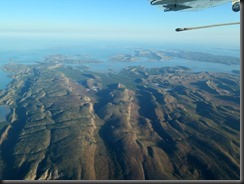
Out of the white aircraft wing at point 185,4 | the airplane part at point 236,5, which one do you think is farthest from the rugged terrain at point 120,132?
the airplane part at point 236,5

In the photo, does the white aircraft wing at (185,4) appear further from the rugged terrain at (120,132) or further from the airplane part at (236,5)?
the rugged terrain at (120,132)

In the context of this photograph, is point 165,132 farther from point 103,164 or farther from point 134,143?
point 103,164

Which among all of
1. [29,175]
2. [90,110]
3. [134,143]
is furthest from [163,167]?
[90,110]

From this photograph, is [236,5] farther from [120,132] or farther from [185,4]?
[120,132]

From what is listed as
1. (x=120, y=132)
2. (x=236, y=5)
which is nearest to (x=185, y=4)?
(x=236, y=5)

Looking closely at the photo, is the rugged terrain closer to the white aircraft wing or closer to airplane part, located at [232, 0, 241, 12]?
the white aircraft wing

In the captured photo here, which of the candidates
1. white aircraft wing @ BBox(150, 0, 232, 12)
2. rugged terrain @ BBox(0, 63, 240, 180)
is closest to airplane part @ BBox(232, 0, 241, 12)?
white aircraft wing @ BBox(150, 0, 232, 12)
